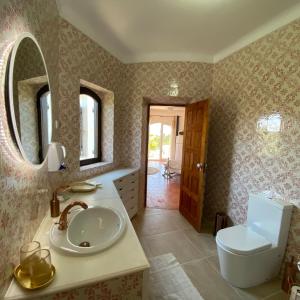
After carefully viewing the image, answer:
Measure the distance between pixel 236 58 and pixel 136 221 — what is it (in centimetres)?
271

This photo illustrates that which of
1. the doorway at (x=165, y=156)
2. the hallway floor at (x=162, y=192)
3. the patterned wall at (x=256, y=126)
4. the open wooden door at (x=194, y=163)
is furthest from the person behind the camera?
the doorway at (x=165, y=156)

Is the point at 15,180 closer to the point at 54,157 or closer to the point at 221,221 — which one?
the point at 54,157

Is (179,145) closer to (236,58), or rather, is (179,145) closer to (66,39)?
(236,58)

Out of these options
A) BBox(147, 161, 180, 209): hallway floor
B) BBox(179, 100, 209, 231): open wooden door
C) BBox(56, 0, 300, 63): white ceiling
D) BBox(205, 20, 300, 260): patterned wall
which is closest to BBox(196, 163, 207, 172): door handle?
BBox(179, 100, 209, 231): open wooden door

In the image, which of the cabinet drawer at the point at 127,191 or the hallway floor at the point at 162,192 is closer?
the cabinet drawer at the point at 127,191

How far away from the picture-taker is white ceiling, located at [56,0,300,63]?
1.77 meters

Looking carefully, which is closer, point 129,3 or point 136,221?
point 129,3

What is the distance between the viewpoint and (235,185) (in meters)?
2.50

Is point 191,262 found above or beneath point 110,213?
beneath

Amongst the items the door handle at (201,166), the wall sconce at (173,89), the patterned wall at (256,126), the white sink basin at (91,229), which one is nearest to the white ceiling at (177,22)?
the patterned wall at (256,126)

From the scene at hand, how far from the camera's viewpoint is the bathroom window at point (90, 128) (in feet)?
9.08

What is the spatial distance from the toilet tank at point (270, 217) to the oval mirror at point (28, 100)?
2019mm

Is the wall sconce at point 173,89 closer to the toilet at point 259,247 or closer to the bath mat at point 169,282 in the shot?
the toilet at point 259,247

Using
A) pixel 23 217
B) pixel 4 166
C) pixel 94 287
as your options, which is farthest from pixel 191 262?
pixel 4 166
